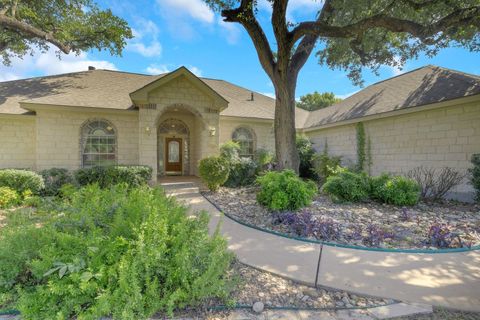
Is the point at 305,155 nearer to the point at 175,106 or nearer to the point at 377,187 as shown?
the point at 377,187

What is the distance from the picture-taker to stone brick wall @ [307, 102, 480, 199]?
8.63 m

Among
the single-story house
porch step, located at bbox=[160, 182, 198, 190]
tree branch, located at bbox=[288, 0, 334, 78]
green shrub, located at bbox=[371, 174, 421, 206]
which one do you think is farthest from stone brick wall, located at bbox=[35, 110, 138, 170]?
green shrub, located at bbox=[371, 174, 421, 206]

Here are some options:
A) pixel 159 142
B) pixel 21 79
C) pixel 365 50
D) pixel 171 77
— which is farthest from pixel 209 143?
pixel 21 79

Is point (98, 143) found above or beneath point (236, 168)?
above

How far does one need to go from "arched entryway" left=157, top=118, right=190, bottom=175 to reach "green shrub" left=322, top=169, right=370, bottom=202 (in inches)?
380

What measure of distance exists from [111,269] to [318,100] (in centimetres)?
4279

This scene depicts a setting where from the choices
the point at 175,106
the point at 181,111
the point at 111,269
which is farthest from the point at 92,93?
Answer: the point at 111,269

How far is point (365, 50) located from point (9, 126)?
643 inches

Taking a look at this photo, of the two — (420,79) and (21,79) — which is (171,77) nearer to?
(21,79)

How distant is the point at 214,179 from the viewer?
9953mm

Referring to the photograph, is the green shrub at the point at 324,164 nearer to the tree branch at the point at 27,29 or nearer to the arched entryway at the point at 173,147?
the arched entryway at the point at 173,147

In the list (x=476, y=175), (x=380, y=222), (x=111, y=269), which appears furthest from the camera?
(x=476, y=175)

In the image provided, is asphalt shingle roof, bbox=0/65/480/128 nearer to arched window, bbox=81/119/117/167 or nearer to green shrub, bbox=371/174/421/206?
arched window, bbox=81/119/117/167

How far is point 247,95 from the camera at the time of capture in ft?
57.2
